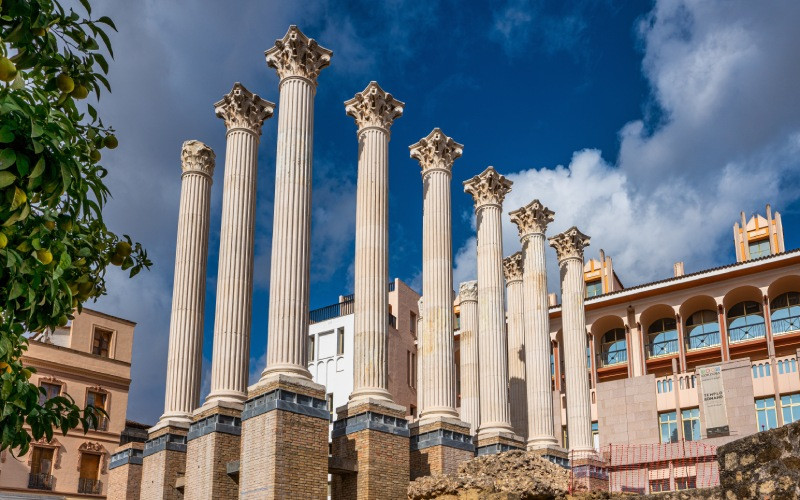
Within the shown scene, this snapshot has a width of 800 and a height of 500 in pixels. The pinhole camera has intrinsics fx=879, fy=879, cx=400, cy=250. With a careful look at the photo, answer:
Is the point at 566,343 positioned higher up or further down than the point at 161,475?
higher up

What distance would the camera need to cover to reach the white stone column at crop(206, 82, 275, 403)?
27562mm

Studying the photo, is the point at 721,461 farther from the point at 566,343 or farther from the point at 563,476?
the point at 566,343

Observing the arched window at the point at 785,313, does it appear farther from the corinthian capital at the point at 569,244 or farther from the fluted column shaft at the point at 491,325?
the fluted column shaft at the point at 491,325

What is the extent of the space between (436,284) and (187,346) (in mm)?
9035

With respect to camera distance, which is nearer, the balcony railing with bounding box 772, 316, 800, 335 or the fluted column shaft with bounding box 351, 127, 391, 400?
the fluted column shaft with bounding box 351, 127, 391, 400

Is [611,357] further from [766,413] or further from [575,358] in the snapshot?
[575,358]

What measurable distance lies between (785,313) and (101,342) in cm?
3652

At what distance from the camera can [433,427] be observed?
2931 centimetres

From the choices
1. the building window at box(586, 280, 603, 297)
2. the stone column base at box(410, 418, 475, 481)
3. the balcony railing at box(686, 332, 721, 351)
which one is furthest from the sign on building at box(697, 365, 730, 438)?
the building window at box(586, 280, 603, 297)

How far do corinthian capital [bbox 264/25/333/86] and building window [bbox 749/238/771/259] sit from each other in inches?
1468

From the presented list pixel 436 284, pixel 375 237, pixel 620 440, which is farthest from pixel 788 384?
pixel 375 237

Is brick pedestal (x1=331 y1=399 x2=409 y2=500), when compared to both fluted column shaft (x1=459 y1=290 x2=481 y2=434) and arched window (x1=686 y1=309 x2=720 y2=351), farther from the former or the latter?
arched window (x1=686 y1=309 x2=720 y2=351)

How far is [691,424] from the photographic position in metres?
43.3

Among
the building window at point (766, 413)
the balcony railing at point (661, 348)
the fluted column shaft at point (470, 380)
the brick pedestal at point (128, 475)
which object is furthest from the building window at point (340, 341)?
the building window at point (766, 413)
